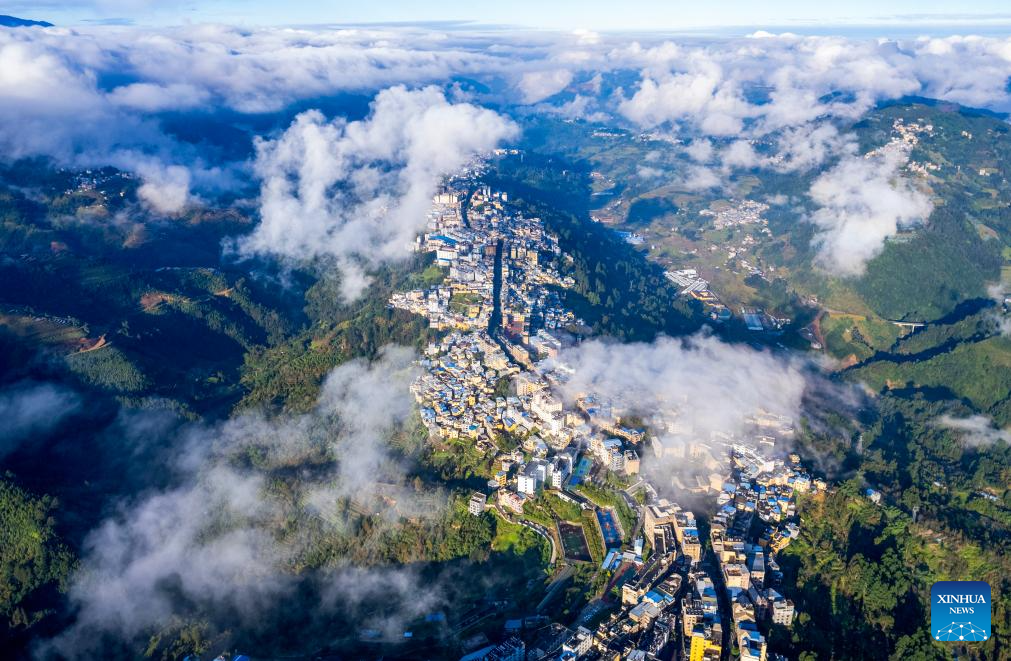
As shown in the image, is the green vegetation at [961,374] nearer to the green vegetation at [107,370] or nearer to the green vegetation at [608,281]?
the green vegetation at [608,281]

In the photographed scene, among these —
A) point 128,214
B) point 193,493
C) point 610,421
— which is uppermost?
point 128,214

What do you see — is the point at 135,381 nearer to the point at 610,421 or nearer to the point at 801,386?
the point at 610,421

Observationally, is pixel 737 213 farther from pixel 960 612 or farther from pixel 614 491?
pixel 960 612

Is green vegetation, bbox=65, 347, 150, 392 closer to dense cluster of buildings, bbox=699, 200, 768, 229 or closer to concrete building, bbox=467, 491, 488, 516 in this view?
concrete building, bbox=467, 491, 488, 516

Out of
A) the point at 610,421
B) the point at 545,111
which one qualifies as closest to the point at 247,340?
the point at 610,421

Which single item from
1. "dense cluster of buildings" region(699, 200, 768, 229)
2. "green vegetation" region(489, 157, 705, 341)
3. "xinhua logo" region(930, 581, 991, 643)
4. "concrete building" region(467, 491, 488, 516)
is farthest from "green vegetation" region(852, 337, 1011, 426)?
"dense cluster of buildings" region(699, 200, 768, 229)
